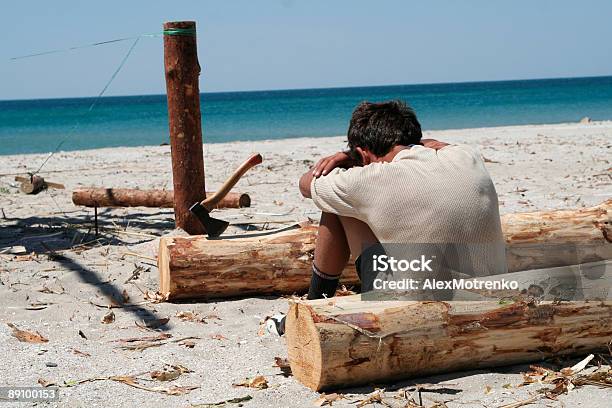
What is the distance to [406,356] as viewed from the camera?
3.56 meters

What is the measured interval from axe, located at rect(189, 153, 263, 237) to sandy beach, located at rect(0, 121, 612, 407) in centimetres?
54

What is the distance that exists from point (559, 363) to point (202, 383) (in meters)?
1.74

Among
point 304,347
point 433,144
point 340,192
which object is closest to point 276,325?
point 304,347

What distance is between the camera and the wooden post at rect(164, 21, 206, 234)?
5961 mm

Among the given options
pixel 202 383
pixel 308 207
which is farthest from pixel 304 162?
pixel 202 383

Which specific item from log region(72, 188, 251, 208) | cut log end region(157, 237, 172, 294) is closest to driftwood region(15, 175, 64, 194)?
log region(72, 188, 251, 208)

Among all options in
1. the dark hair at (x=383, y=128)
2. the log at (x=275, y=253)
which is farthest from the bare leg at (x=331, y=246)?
the log at (x=275, y=253)

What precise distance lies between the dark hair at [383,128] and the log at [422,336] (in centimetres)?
74

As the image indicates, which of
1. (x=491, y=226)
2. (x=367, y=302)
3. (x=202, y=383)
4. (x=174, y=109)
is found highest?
(x=174, y=109)

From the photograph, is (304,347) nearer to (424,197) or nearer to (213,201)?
(424,197)

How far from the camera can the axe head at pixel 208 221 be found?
17.4 ft

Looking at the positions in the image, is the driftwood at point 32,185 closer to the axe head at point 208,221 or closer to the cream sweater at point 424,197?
the axe head at point 208,221

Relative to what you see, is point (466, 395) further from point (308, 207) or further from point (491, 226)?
point (308, 207)

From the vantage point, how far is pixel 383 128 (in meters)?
3.69
